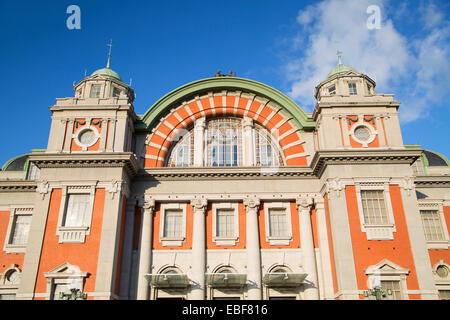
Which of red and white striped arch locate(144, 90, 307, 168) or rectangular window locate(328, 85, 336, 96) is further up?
rectangular window locate(328, 85, 336, 96)

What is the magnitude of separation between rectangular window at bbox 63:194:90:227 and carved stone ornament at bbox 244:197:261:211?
32.3 ft

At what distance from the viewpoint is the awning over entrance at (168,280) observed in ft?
71.2

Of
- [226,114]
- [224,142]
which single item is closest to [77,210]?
[224,142]

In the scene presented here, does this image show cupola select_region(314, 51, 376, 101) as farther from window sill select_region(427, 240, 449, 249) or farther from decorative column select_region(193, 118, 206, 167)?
window sill select_region(427, 240, 449, 249)

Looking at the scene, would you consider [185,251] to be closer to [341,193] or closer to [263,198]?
[263,198]

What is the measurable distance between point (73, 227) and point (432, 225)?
2487cm

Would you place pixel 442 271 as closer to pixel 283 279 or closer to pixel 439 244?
pixel 439 244

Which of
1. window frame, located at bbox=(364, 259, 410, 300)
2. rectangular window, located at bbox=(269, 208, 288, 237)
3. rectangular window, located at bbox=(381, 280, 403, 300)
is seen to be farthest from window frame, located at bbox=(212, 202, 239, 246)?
rectangular window, located at bbox=(381, 280, 403, 300)

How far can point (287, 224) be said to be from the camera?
2470 cm

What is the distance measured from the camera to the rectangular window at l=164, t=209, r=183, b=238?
24500mm

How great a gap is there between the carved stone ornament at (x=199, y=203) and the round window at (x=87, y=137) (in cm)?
771

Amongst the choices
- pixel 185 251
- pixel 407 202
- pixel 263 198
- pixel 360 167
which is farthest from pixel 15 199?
pixel 407 202

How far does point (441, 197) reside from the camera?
93.3 ft

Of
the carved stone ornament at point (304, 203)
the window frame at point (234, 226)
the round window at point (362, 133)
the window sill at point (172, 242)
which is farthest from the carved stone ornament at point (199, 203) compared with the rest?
the round window at point (362, 133)
